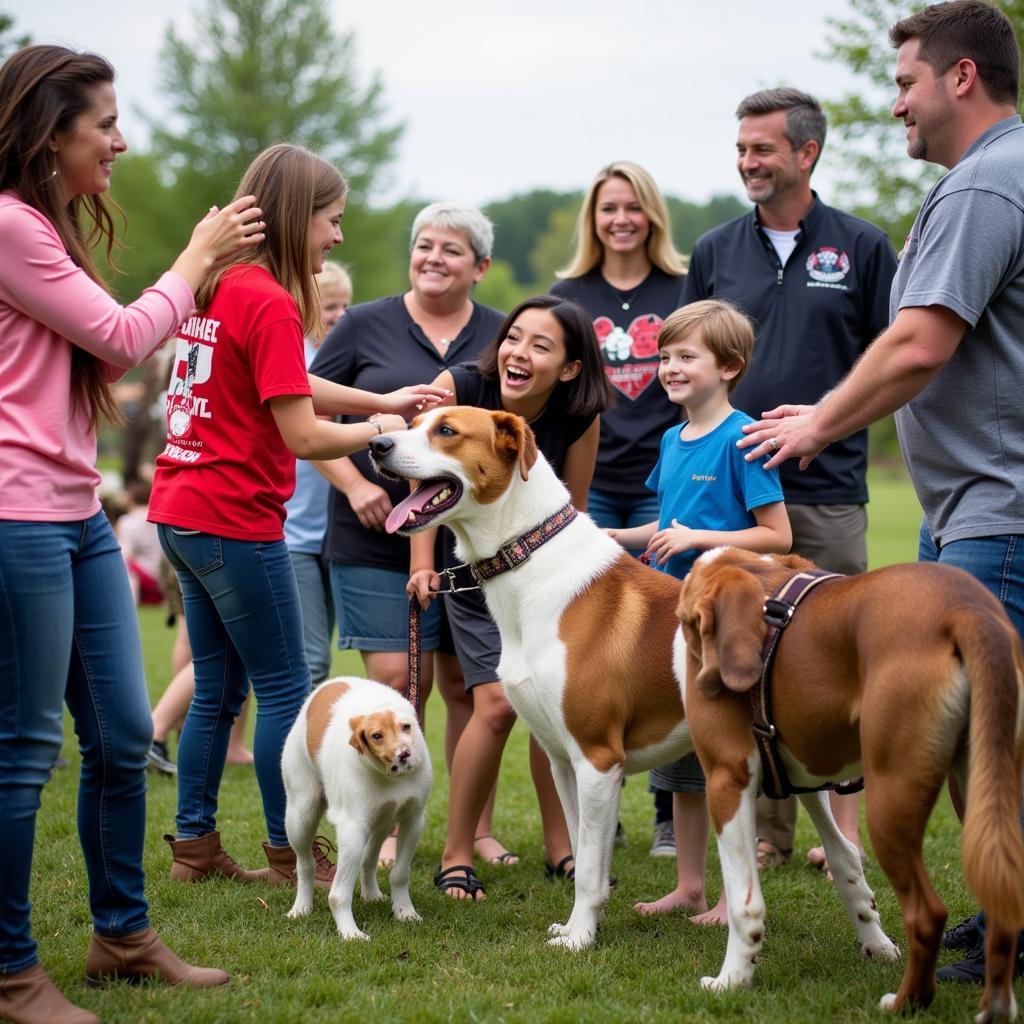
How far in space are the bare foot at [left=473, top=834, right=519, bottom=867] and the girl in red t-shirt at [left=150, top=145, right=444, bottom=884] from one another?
1645 millimetres

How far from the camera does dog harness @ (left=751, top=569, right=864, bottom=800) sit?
395 cm

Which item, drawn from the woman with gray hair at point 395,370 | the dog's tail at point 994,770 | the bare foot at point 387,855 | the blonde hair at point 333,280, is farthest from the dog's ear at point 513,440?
the blonde hair at point 333,280

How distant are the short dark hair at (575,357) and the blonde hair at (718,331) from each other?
0.52 meters

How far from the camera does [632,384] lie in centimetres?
684

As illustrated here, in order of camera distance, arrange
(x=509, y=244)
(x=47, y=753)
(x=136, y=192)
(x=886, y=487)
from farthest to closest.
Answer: (x=509, y=244)
(x=886, y=487)
(x=136, y=192)
(x=47, y=753)

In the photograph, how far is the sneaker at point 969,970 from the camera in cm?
411

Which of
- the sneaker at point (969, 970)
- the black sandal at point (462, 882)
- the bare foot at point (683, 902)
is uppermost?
the sneaker at point (969, 970)

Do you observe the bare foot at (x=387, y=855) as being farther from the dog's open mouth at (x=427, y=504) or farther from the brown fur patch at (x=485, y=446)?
the brown fur patch at (x=485, y=446)

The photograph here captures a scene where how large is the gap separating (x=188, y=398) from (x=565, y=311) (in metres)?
1.83

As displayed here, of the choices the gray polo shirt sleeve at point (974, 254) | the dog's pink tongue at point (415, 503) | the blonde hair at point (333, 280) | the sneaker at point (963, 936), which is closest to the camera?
the gray polo shirt sleeve at point (974, 254)

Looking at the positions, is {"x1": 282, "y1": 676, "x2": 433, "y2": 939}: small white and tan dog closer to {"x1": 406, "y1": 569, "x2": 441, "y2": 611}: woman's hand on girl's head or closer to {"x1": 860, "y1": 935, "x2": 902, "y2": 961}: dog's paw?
{"x1": 406, "y1": 569, "x2": 441, "y2": 611}: woman's hand on girl's head

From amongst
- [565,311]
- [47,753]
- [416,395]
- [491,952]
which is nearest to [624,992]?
[491,952]

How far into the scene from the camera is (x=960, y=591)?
352 cm

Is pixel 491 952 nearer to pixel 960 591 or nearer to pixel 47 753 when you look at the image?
pixel 47 753
